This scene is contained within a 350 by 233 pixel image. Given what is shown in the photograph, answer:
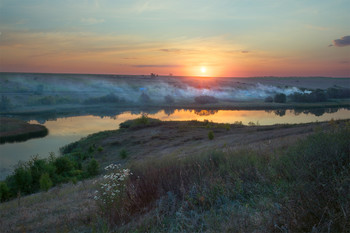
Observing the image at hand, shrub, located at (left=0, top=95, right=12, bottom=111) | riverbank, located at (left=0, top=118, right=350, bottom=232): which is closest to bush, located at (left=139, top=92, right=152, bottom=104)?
shrub, located at (left=0, top=95, right=12, bottom=111)

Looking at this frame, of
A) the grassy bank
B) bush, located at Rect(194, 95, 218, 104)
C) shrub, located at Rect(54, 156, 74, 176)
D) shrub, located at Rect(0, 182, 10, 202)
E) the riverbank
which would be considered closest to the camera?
the riverbank

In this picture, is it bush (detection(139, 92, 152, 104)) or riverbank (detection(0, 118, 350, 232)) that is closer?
riverbank (detection(0, 118, 350, 232))

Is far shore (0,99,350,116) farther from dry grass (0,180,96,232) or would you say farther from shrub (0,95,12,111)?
dry grass (0,180,96,232)

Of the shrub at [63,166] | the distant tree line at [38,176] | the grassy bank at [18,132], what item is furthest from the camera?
the grassy bank at [18,132]

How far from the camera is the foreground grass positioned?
120 inches

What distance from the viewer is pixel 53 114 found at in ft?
177

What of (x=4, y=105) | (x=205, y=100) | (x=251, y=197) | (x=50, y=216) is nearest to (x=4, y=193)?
(x=50, y=216)

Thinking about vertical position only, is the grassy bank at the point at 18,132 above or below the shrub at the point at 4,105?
below

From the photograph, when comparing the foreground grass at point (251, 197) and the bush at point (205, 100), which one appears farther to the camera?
the bush at point (205, 100)

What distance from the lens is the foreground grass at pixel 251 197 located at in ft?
9.97

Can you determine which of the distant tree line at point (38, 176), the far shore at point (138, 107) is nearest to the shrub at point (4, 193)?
the distant tree line at point (38, 176)

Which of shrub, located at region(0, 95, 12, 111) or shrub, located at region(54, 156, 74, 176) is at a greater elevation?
shrub, located at region(0, 95, 12, 111)

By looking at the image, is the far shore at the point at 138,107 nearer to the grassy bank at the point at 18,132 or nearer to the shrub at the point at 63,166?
the grassy bank at the point at 18,132

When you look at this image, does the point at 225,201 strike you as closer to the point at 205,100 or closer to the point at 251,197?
the point at 251,197
